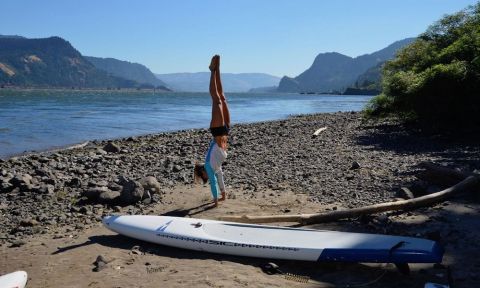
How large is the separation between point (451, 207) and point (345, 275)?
336cm

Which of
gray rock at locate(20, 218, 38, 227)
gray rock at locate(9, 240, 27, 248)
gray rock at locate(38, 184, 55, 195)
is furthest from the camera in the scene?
gray rock at locate(38, 184, 55, 195)

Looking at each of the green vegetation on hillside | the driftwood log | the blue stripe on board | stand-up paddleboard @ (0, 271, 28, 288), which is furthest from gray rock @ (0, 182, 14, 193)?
the green vegetation on hillside

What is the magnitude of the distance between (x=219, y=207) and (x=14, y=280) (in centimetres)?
409

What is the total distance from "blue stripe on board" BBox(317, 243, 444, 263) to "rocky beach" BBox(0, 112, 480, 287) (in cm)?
19

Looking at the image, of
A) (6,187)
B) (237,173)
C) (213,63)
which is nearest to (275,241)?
(213,63)

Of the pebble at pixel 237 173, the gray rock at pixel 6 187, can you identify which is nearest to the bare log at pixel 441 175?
the pebble at pixel 237 173

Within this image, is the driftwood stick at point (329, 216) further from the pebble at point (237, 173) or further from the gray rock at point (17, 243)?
the gray rock at point (17, 243)

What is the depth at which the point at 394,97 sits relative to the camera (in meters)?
19.6

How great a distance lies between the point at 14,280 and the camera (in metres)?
5.16

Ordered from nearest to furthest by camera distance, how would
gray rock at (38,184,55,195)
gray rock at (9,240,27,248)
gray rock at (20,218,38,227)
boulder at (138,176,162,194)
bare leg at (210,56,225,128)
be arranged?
gray rock at (9,240,27,248)
gray rock at (20,218,38,227)
bare leg at (210,56,225,128)
boulder at (138,176,162,194)
gray rock at (38,184,55,195)

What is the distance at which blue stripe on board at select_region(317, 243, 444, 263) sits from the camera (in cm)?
515

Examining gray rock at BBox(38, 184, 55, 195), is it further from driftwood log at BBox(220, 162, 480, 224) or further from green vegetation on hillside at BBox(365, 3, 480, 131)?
green vegetation on hillside at BBox(365, 3, 480, 131)

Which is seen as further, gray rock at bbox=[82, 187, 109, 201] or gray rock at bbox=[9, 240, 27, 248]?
gray rock at bbox=[82, 187, 109, 201]

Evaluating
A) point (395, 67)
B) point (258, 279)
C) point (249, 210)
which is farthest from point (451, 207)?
point (395, 67)
